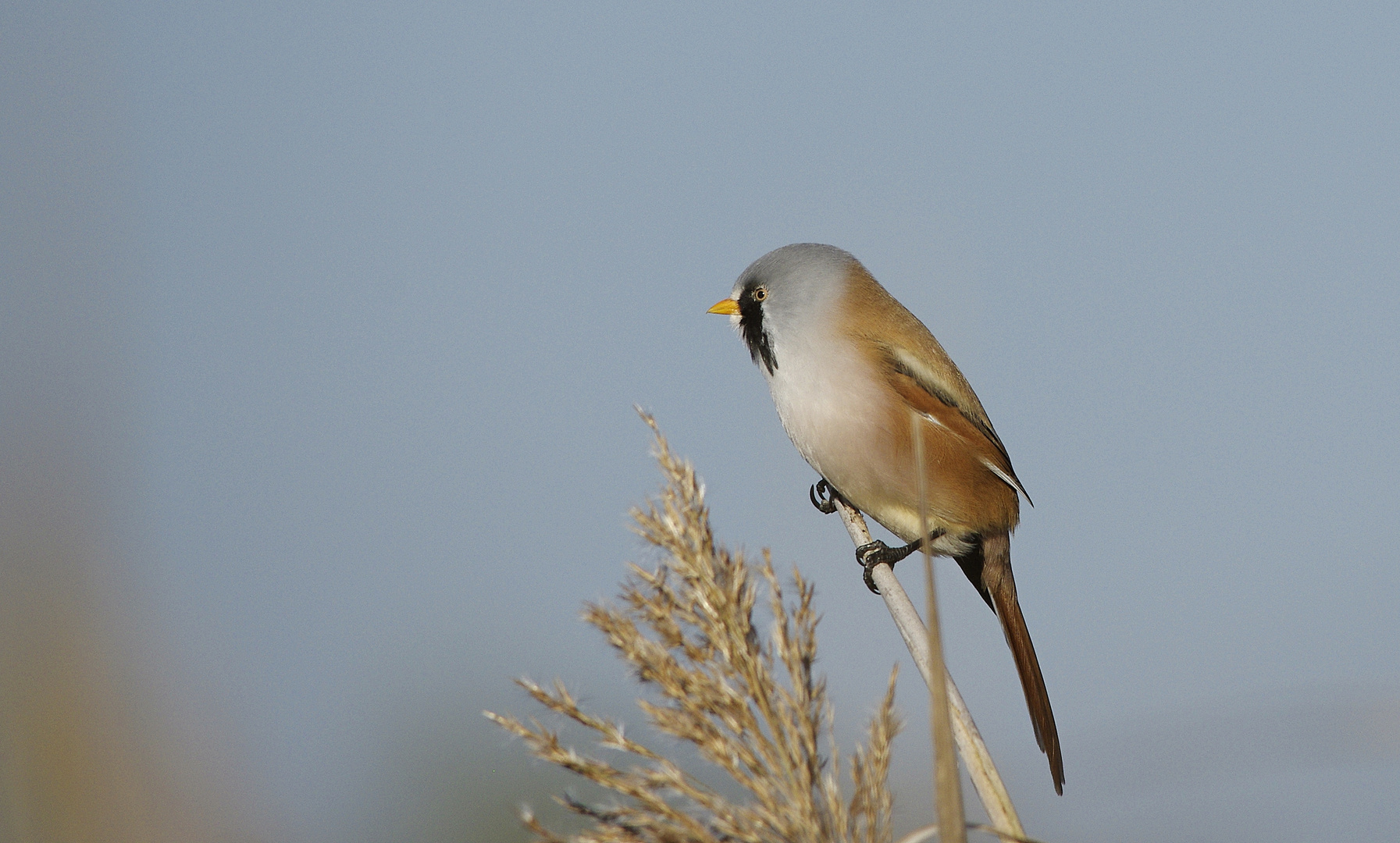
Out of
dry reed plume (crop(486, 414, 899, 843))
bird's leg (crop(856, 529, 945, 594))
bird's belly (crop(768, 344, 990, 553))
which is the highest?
bird's belly (crop(768, 344, 990, 553))

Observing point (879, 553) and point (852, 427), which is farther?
point (852, 427)

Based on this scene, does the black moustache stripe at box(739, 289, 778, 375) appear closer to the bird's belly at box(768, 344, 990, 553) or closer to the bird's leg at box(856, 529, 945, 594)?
the bird's belly at box(768, 344, 990, 553)

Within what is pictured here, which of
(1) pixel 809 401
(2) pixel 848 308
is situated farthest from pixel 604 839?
(2) pixel 848 308

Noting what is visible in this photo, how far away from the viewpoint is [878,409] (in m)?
3.26

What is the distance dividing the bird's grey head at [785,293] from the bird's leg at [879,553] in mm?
611

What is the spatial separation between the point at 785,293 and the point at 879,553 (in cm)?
83

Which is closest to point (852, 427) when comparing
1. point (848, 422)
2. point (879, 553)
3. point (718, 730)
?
point (848, 422)

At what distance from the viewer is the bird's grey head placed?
3.37 meters

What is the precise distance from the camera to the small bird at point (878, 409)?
3.26 meters

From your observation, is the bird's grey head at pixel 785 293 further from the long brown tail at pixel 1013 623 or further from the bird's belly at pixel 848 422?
the long brown tail at pixel 1013 623

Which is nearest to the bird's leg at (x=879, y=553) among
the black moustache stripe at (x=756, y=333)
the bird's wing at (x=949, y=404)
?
the bird's wing at (x=949, y=404)

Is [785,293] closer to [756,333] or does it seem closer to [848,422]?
[756,333]

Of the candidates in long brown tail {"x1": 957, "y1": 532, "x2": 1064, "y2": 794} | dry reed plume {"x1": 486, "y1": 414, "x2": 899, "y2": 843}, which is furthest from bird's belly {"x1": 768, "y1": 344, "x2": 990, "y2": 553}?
dry reed plume {"x1": 486, "y1": 414, "x2": 899, "y2": 843}

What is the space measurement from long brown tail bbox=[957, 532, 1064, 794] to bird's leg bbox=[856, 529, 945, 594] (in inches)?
7.4
